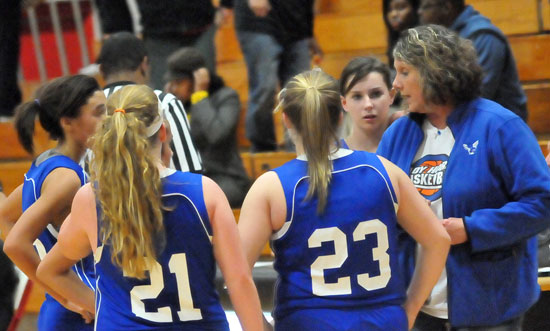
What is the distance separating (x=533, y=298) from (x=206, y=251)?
45.5 inches

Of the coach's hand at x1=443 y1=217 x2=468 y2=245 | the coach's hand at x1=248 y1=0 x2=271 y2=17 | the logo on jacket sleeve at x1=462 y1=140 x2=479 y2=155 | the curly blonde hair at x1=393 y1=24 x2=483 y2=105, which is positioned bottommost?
the coach's hand at x1=443 y1=217 x2=468 y2=245

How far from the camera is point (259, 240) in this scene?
2.50 m

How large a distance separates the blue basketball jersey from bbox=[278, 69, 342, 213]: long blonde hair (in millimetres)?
30

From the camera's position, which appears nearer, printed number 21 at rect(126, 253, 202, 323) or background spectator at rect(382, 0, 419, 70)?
printed number 21 at rect(126, 253, 202, 323)

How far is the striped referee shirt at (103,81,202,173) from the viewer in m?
3.95

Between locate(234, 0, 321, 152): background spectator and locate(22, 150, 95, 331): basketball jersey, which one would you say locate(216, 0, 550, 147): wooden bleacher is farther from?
locate(22, 150, 95, 331): basketball jersey

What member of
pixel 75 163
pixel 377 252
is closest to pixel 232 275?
pixel 377 252

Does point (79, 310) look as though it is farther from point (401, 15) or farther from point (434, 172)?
point (401, 15)

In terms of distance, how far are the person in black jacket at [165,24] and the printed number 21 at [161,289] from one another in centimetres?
367

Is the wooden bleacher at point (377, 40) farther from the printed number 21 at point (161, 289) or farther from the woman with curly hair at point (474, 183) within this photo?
the printed number 21 at point (161, 289)

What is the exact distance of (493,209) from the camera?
2.72 meters

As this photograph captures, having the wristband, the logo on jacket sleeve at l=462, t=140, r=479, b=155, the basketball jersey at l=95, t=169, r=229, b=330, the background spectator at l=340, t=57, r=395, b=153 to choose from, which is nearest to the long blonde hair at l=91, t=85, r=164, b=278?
the basketball jersey at l=95, t=169, r=229, b=330

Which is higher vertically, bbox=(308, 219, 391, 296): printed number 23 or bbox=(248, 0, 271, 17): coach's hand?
bbox=(248, 0, 271, 17): coach's hand

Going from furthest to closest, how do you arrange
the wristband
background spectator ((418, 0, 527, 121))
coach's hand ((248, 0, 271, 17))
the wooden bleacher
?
1. the wooden bleacher
2. coach's hand ((248, 0, 271, 17))
3. the wristband
4. background spectator ((418, 0, 527, 121))
